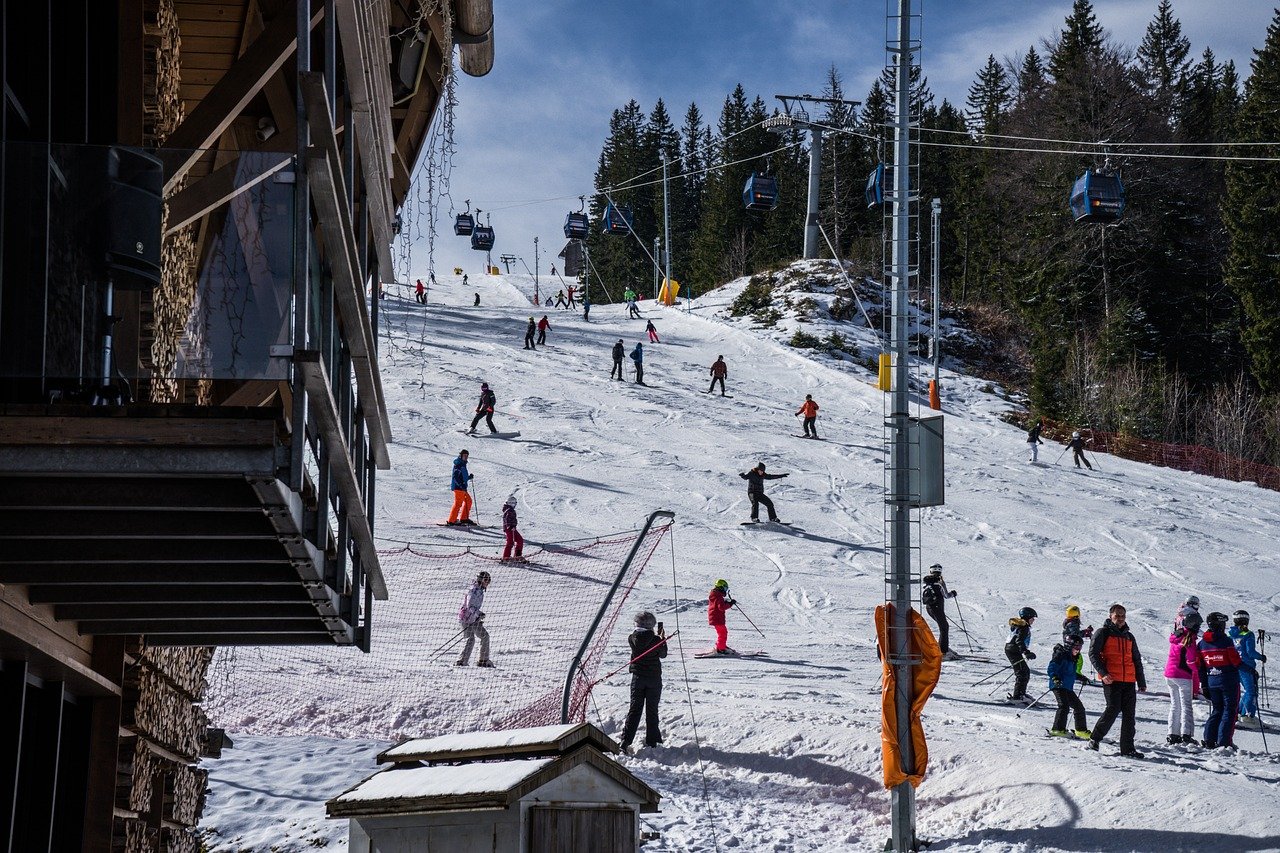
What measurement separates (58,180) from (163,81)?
9.93 ft

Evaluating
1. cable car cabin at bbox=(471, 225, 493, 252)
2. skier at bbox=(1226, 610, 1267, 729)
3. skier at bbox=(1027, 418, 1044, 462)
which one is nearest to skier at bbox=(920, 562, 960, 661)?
skier at bbox=(1226, 610, 1267, 729)

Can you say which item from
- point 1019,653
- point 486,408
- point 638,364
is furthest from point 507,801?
point 638,364

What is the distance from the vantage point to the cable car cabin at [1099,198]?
122 ft

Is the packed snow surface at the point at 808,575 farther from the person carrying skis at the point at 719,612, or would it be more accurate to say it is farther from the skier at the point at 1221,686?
the person carrying skis at the point at 719,612

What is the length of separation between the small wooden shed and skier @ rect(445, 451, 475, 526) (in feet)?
62.9

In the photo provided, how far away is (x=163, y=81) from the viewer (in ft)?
23.2

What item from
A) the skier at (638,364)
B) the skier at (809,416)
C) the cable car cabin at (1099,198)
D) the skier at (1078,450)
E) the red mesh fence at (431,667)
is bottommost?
the red mesh fence at (431,667)

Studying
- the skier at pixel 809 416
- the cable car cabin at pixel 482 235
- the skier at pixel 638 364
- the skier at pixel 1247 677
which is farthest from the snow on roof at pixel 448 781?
the cable car cabin at pixel 482 235

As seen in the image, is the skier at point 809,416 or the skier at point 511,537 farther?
the skier at point 809,416

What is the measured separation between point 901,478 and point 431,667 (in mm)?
6703

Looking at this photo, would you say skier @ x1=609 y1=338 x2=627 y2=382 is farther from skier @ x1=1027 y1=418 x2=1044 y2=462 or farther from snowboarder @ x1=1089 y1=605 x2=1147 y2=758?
snowboarder @ x1=1089 y1=605 x2=1147 y2=758

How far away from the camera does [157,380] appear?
441 centimetres

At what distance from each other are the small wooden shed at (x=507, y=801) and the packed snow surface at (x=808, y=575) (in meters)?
5.06

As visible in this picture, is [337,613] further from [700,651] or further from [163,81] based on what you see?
[700,651]
